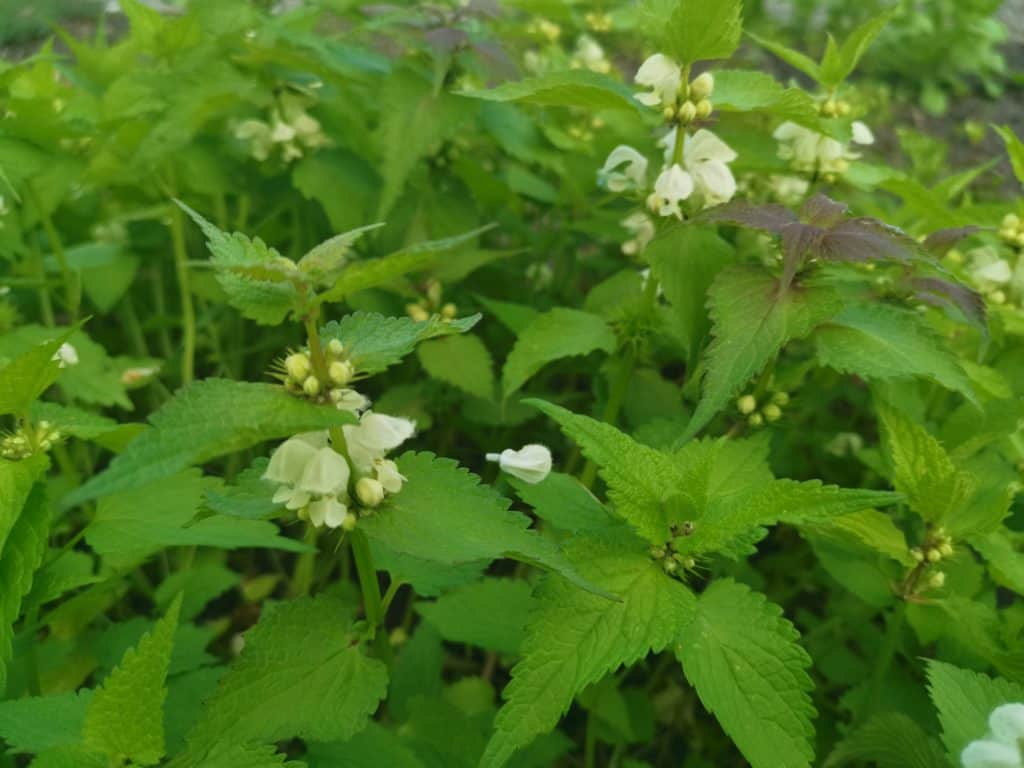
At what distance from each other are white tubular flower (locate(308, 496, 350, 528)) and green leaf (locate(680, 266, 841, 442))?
0.40 meters

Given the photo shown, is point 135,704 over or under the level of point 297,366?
under

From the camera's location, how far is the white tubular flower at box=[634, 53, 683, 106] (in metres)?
1.15

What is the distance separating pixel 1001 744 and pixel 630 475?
1.39ft

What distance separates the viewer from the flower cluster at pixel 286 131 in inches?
70.4

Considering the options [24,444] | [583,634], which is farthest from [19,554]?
[583,634]

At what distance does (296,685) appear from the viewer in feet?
3.00

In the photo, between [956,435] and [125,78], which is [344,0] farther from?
[956,435]

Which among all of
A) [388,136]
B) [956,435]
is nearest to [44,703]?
[388,136]

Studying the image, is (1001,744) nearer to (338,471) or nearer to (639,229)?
(338,471)

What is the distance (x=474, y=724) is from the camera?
4.22 ft

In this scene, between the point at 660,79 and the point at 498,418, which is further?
the point at 498,418

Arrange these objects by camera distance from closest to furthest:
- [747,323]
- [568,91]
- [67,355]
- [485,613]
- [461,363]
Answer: [747,323], [568,91], [485,613], [67,355], [461,363]

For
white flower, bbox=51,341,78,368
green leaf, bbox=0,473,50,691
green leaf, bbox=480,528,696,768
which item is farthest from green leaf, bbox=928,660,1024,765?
white flower, bbox=51,341,78,368

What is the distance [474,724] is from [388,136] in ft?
3.43
